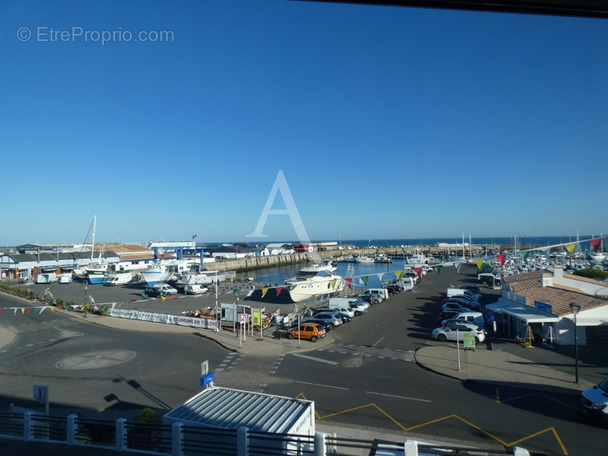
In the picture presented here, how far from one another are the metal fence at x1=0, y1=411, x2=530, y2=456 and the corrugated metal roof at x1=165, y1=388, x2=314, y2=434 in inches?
11.6

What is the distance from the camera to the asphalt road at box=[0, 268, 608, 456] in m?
9.84

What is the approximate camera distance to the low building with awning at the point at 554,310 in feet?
56.7

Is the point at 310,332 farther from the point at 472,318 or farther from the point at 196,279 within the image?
the point at 196,279

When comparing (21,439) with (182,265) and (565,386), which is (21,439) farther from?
(182,265)

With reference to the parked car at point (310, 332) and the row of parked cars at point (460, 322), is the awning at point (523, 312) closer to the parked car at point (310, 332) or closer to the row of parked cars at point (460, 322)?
the row of parked cars at point (460, 322)

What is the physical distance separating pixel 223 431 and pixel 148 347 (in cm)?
1420

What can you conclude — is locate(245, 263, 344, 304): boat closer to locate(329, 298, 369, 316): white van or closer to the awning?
locate(329, 298, 369, 316): white van

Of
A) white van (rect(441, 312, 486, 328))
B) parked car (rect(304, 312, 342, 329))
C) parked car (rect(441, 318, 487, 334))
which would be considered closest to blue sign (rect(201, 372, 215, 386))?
parked car (rect(304, 312, 342, 329))

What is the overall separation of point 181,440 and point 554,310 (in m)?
19.4

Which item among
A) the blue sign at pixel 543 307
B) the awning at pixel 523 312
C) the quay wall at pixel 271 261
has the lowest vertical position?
the quay wall at pixel 271 261

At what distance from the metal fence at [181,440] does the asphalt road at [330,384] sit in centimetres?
358

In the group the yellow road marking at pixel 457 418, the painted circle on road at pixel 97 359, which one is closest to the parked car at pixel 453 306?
the yellow road marking at pixel 457 418

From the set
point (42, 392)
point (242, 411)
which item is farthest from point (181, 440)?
point (42, 392)

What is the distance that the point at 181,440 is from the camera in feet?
21.7
